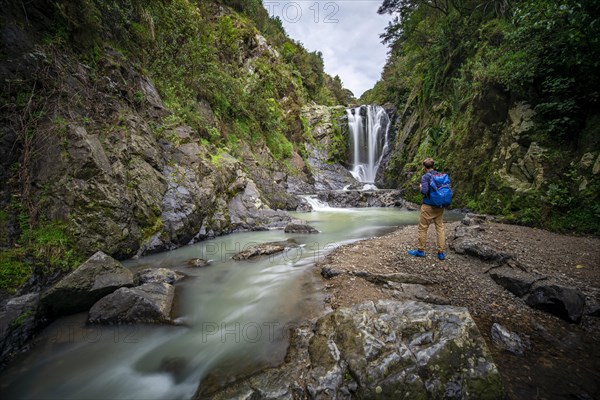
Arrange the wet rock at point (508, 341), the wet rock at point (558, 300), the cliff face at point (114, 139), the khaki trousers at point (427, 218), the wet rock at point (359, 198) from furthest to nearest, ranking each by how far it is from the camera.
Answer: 1. the wet rock at point (359, 198)
2. the khaki trousers at point (427, 218)
3. the cliff face at point (114, 139)
4. the wet rock at point (558, 300)
5. the wet rock at point (508, 341)

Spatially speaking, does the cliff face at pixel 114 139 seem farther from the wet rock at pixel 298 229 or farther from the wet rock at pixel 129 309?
the wet rock at pixel 129 309

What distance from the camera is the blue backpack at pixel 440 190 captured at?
4758 millimetres

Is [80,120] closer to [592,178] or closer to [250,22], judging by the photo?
[592,178]

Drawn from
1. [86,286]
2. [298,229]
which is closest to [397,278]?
[86,286]

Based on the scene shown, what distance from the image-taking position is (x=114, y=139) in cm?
616

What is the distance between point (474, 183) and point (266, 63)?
1757 cm

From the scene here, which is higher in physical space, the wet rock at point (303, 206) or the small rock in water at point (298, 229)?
the wet rock at point (303, 206)

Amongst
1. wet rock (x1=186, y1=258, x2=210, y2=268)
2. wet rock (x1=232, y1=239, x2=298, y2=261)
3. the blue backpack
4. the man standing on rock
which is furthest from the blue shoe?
wet rock (x1=186, y1=258, x2=210, y2=268)

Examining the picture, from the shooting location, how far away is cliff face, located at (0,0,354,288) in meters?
4.59

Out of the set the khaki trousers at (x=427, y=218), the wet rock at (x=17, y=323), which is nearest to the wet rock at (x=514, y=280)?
the khaki trousers at (x=427, y=218)

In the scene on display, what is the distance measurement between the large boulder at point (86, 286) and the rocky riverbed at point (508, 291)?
10.6ft

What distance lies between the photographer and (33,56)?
5.12 metres

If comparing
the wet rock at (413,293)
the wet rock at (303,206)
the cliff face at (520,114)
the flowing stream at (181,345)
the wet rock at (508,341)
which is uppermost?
the cliff face at (520,114)

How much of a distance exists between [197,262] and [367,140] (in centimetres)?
2287
